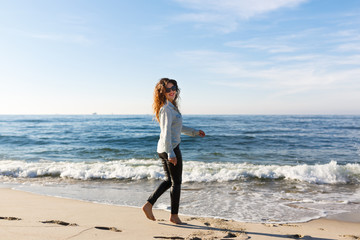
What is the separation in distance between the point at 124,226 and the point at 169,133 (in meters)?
1.46

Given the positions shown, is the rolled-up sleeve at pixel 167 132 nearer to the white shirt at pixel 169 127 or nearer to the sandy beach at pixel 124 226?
the white shirt at pixel 169 127

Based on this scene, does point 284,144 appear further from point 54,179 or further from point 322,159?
point 54,179

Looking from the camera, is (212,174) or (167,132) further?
(212,174)

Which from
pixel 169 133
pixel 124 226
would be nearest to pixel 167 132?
pixel 169 133

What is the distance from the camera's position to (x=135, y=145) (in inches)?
652

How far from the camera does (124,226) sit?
3.51m

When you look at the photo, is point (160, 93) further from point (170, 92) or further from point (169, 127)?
point (169, 127)

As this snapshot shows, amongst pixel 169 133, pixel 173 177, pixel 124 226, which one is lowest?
pixel 124 226

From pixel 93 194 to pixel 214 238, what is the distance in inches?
143

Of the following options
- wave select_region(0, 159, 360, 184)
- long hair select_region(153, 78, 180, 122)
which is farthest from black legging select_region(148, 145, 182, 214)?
wave select_region(0, 159, 360, 184)

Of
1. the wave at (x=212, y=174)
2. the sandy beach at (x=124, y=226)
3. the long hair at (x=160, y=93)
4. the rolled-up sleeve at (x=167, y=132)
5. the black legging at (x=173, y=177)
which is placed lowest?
the wave at (x=212, y=174)

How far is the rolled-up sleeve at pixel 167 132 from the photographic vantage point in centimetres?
327

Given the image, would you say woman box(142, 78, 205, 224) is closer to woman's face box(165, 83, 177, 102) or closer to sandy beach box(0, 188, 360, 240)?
woman's face box(165, 83, 177, 102)

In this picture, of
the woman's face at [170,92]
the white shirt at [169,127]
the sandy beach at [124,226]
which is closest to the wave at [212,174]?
the sandy beach at [124,226]
